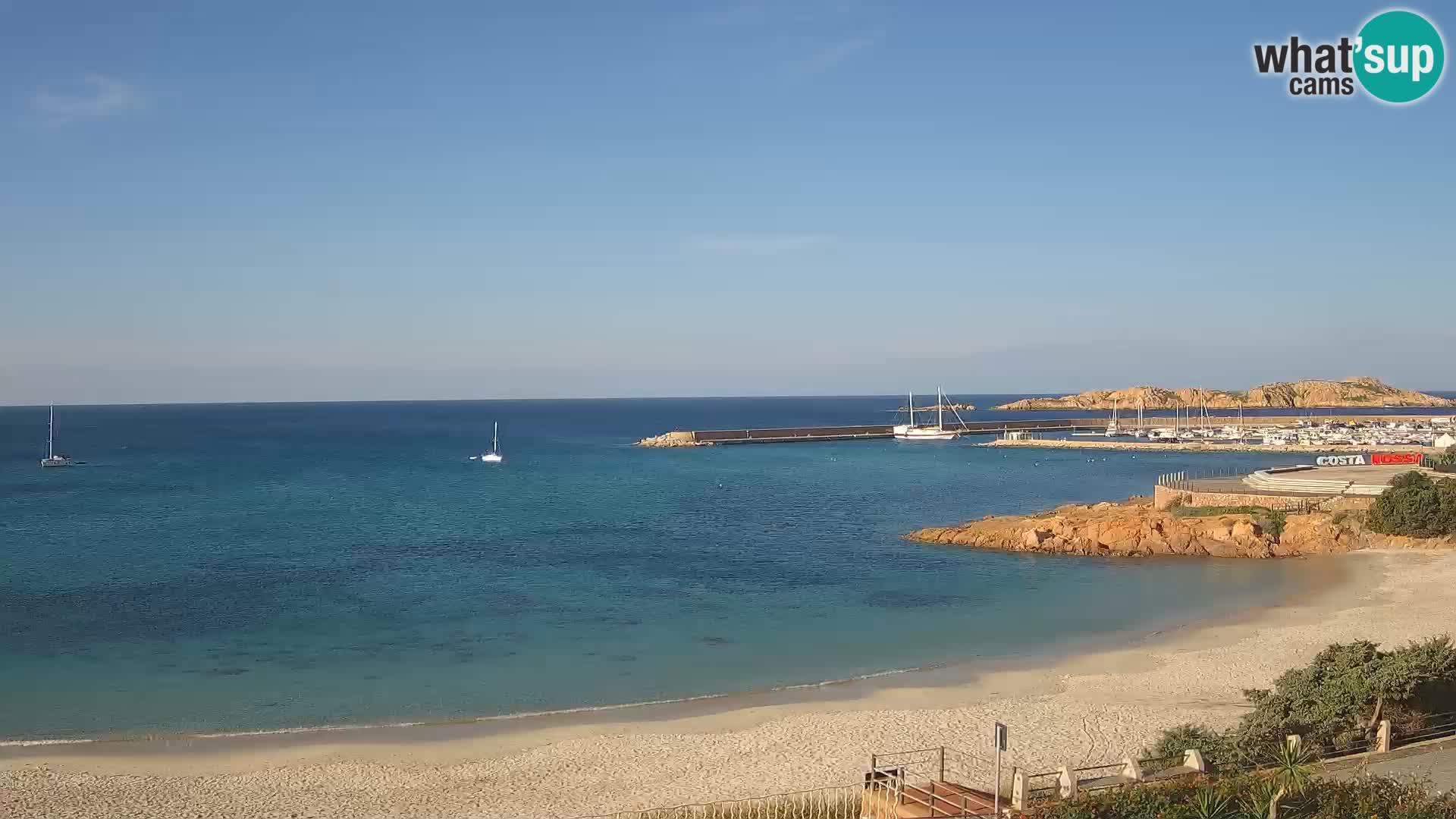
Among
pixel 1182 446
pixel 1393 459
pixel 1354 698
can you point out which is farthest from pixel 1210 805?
pixel 1182 446

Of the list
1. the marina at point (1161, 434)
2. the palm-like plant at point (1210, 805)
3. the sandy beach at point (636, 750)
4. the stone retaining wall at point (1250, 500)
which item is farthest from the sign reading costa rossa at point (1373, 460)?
the palm-like plant at point (1210, 805)

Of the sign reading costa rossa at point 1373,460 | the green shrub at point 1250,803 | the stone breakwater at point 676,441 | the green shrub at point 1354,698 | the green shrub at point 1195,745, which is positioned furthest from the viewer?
the stone breakwater at point 676,441

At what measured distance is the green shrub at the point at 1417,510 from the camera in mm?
42062

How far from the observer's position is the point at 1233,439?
110375 millimetres

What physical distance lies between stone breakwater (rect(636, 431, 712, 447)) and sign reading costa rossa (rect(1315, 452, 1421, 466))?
69813 mm

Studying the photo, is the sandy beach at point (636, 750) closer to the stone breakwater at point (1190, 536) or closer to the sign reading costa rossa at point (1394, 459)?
the stone breakwater at point (1190, 536)

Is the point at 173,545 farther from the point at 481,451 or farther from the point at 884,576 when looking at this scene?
the point at 481,451

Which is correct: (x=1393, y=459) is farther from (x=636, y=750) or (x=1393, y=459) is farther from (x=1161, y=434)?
(x=636, y=750)

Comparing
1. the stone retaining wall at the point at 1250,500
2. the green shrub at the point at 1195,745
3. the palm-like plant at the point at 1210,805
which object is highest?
the stone retaining wall at the point at 1250,500

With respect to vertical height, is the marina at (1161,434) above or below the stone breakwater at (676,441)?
above

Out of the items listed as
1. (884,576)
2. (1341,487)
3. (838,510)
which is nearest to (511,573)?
(884,576)

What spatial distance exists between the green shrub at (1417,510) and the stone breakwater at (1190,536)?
1.26ft

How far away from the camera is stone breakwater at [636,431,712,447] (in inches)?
4865

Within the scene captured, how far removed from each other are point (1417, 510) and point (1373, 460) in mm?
24358
